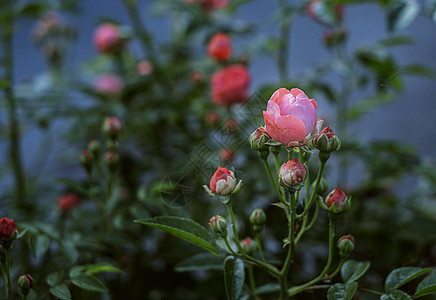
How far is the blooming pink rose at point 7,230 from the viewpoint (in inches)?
12.2

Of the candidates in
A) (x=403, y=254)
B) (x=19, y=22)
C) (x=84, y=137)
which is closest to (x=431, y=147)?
(x=403, y=254)

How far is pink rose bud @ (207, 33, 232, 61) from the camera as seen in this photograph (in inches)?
29.1

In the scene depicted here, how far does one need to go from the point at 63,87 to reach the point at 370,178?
0.57 metres

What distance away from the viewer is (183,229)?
0.32 metres

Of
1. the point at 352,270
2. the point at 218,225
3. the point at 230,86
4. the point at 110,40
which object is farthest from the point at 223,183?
the point at 110,40

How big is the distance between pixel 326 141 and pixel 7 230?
230mm

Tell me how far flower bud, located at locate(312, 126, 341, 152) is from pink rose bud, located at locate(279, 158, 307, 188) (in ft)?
0.08

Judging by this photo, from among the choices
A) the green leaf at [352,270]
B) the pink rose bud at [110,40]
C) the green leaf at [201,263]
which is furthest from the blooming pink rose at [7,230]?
the pink rose bud at [110,40]

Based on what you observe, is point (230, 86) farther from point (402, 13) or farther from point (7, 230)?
point (7, 230)

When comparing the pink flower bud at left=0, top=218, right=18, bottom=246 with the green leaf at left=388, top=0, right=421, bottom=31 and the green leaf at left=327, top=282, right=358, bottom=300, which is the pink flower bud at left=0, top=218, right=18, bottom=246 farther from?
the green leaf at left=388, top=0, right=421, bottom=31

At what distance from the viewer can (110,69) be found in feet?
3.25

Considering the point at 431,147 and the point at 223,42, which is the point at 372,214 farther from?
the point at 431,147

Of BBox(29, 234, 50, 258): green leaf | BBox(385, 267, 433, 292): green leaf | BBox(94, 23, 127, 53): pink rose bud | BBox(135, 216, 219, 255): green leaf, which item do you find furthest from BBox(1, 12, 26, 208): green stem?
BBox(385, 267, 433, 292): green leaf

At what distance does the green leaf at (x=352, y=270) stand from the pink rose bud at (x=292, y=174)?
10 cm
